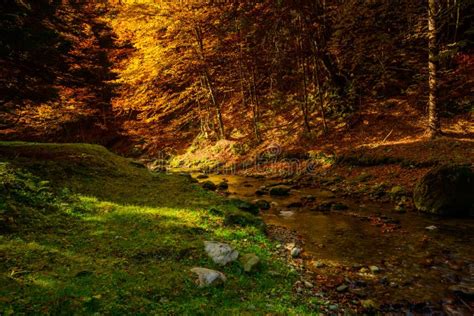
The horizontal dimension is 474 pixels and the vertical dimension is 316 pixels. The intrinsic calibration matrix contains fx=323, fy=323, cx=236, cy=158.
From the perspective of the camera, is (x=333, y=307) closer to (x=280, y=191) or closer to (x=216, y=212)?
(x=216, y=212)

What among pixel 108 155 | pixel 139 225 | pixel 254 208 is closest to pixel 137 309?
pixel 139 225

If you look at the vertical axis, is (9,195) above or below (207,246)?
above

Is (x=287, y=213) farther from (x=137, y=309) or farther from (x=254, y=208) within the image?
(x=137, y=309)

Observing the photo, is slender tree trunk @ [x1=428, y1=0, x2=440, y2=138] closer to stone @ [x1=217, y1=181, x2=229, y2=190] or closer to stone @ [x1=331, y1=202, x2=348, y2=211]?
stone @ [x1=331, y1=202, x2=348, y2=211]

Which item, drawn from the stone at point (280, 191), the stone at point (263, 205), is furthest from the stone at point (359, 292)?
the stone at point (280, 191)

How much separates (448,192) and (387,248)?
380cm

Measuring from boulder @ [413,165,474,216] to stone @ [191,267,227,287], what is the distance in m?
8.29

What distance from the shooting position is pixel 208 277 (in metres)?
6.22

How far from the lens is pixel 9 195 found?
861cm

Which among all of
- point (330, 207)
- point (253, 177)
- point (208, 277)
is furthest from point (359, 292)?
point (253, 177)

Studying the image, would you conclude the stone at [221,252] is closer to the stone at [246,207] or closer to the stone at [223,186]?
the stone at [246,207]

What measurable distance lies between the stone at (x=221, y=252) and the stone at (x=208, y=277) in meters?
0.62

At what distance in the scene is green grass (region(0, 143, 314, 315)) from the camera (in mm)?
5227

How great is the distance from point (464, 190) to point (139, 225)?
1022 cm
